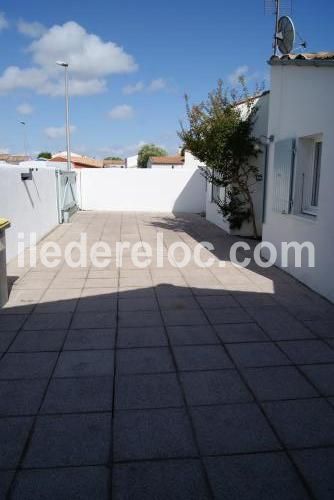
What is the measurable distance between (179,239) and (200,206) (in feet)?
29.0

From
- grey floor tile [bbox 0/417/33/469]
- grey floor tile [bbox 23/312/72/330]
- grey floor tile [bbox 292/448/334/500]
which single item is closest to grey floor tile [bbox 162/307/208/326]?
grey floor tile [bbox 23/312/72/330]

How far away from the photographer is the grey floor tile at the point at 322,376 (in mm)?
3490

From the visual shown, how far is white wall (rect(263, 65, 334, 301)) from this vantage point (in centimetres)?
591

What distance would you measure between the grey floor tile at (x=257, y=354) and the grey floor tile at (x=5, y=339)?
2241 millimetres

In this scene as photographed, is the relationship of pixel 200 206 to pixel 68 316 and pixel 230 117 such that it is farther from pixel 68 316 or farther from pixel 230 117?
pixel 68 316

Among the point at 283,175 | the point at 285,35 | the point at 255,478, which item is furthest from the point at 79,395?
the point at 285,35

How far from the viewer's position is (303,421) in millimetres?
3031

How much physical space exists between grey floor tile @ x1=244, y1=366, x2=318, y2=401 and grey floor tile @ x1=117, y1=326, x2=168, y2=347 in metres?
1.06

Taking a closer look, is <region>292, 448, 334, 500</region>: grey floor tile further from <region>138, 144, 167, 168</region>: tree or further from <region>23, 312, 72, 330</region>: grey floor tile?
<region>138, 144, 167, 168</region>: tree

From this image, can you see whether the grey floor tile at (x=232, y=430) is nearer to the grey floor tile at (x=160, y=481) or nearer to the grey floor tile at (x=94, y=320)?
the grey floor tile at (x=160, y=481)

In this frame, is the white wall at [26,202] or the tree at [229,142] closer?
the white wall at [26,202]

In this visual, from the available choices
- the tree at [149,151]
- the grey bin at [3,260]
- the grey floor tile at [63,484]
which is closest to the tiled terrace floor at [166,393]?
the grey floor tile at [63,484]

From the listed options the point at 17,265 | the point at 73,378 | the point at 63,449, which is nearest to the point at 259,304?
the point at 73,378

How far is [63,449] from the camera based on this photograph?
2717mm
